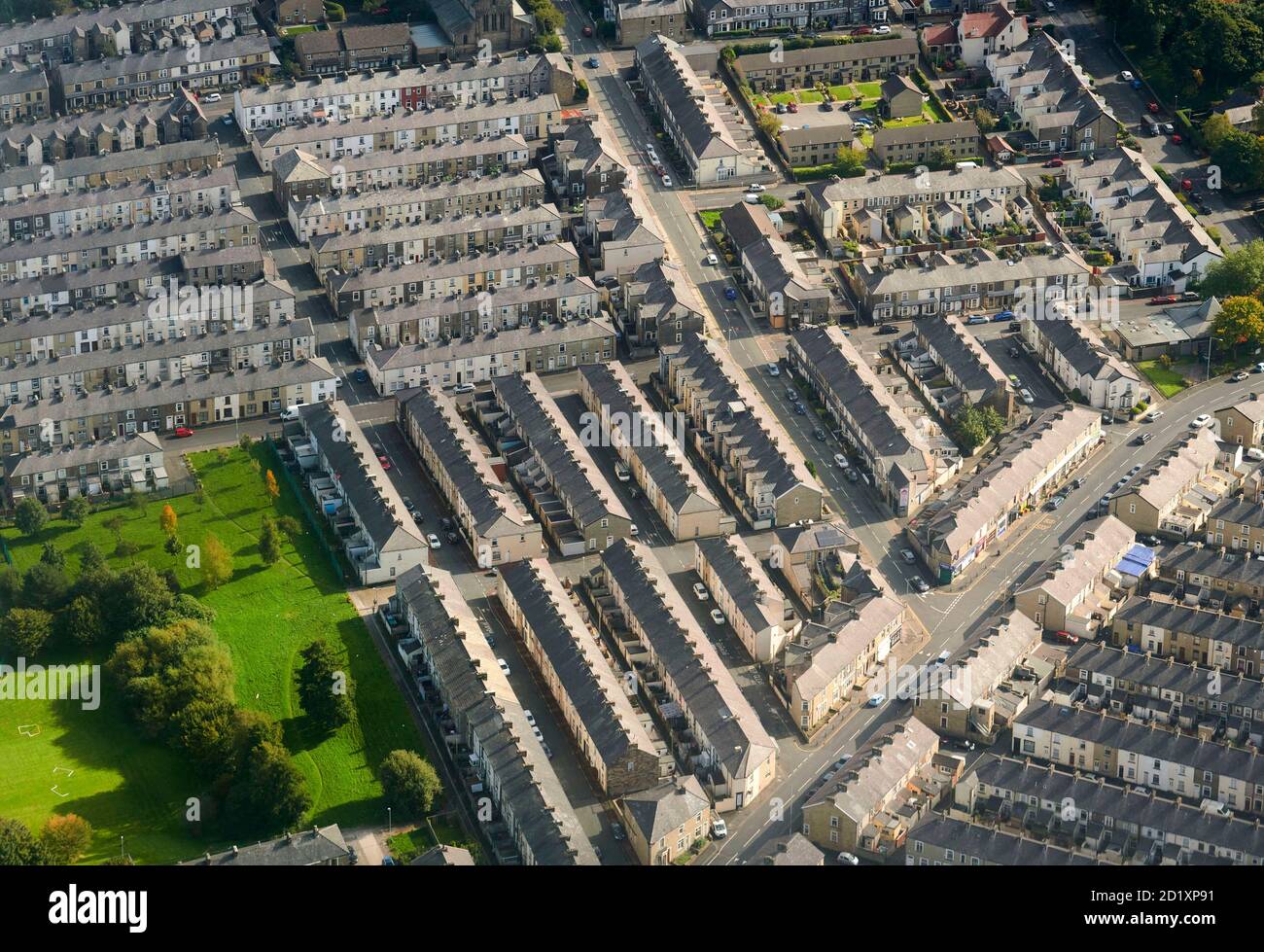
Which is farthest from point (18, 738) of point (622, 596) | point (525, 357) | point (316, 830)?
point (525, 357)

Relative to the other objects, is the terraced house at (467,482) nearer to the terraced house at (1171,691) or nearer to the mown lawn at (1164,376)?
the terraced house at (1171,691)

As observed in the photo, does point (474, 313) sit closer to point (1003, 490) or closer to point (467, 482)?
point (467, 482)

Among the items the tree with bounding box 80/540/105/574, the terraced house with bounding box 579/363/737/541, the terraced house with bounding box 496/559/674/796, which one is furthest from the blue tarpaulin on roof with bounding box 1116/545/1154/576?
the tree with bounding box 80/540/105/574

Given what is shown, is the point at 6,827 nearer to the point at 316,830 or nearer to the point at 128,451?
the point at 316,830

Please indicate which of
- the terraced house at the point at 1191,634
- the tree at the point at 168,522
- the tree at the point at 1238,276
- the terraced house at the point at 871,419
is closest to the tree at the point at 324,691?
the tree at the point at 168,522

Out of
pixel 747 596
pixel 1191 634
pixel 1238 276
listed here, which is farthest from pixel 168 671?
pixel 1238 276
